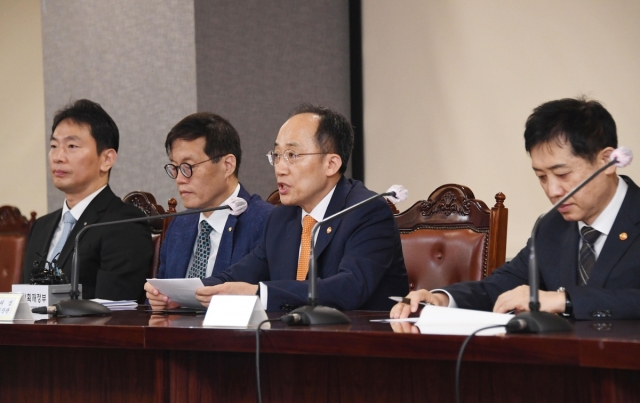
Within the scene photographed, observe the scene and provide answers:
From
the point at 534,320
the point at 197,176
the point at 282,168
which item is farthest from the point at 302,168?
the point at 534,320

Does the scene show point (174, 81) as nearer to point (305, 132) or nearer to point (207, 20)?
point (207, 20)

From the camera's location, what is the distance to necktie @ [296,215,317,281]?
8.20ft

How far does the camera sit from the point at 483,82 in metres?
4.03

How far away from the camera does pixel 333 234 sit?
245 centimetres

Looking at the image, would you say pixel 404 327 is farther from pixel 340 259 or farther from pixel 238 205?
pixel 238 205

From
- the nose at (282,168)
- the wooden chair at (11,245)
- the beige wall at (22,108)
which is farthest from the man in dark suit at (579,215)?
the beige wall at (22,108)

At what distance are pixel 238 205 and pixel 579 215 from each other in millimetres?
1273

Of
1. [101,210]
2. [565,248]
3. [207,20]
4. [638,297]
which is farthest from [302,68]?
[638,297]

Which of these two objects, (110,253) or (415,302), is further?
(110,253)

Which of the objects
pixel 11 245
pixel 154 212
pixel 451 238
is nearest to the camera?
pixel 451 238

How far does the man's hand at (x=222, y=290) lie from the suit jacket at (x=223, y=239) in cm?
61

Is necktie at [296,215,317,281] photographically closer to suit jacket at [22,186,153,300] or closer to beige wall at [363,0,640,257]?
suit jacket at [22,186,153,300]

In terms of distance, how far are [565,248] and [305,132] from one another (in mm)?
873

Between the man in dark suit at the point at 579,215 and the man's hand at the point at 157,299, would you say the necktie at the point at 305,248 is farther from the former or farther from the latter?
the man in dark suit at the point at 579,215
